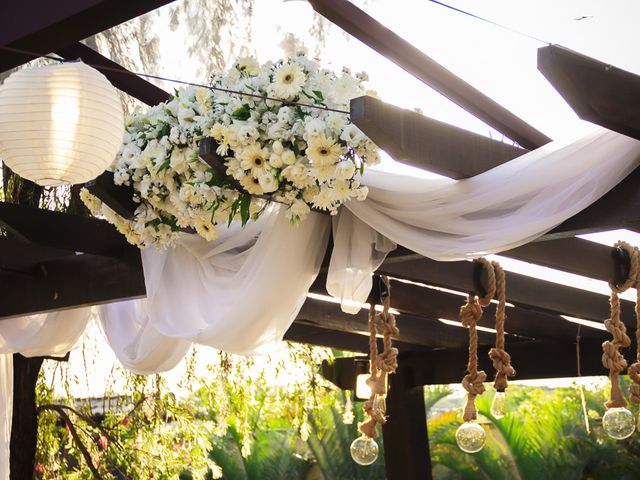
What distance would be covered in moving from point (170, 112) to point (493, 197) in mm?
1080

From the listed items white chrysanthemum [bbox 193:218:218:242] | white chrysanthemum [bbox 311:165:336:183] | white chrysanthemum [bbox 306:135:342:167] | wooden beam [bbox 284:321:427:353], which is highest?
wooden beam [bbox 284:321:427:353]

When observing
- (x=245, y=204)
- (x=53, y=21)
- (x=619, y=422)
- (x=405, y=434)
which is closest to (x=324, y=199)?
(x=245, y=204)

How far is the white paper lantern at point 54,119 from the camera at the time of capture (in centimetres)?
253

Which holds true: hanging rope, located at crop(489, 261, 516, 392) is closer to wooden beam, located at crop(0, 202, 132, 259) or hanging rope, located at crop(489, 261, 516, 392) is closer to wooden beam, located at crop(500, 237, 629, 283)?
wooden beam, located at crop(500, 237, 629, 283)

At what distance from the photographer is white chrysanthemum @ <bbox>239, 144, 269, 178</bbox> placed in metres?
2.82

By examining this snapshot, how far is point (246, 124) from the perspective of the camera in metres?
2.82

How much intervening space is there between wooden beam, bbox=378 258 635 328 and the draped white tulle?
37cm

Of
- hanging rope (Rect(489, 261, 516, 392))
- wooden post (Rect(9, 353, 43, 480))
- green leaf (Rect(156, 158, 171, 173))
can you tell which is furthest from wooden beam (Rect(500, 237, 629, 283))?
wooden post (Rect(9, 353, 43, 480))

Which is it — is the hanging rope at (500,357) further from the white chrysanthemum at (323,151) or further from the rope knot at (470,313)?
the white chrysanthemum at (323,151)

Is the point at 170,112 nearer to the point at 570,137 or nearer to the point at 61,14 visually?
the point at 61,14

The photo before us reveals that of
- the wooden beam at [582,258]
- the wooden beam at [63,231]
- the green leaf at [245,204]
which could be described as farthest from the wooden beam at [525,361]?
the green leaf at [245,204]

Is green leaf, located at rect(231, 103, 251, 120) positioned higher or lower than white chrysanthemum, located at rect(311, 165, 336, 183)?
higher

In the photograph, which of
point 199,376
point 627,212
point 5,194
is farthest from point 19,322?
point 627,212

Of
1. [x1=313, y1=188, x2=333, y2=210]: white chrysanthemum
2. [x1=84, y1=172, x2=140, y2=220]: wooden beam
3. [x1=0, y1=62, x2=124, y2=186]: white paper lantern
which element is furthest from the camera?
[x1=84, y1=172, x2=140, y2=220]: wooden beam
